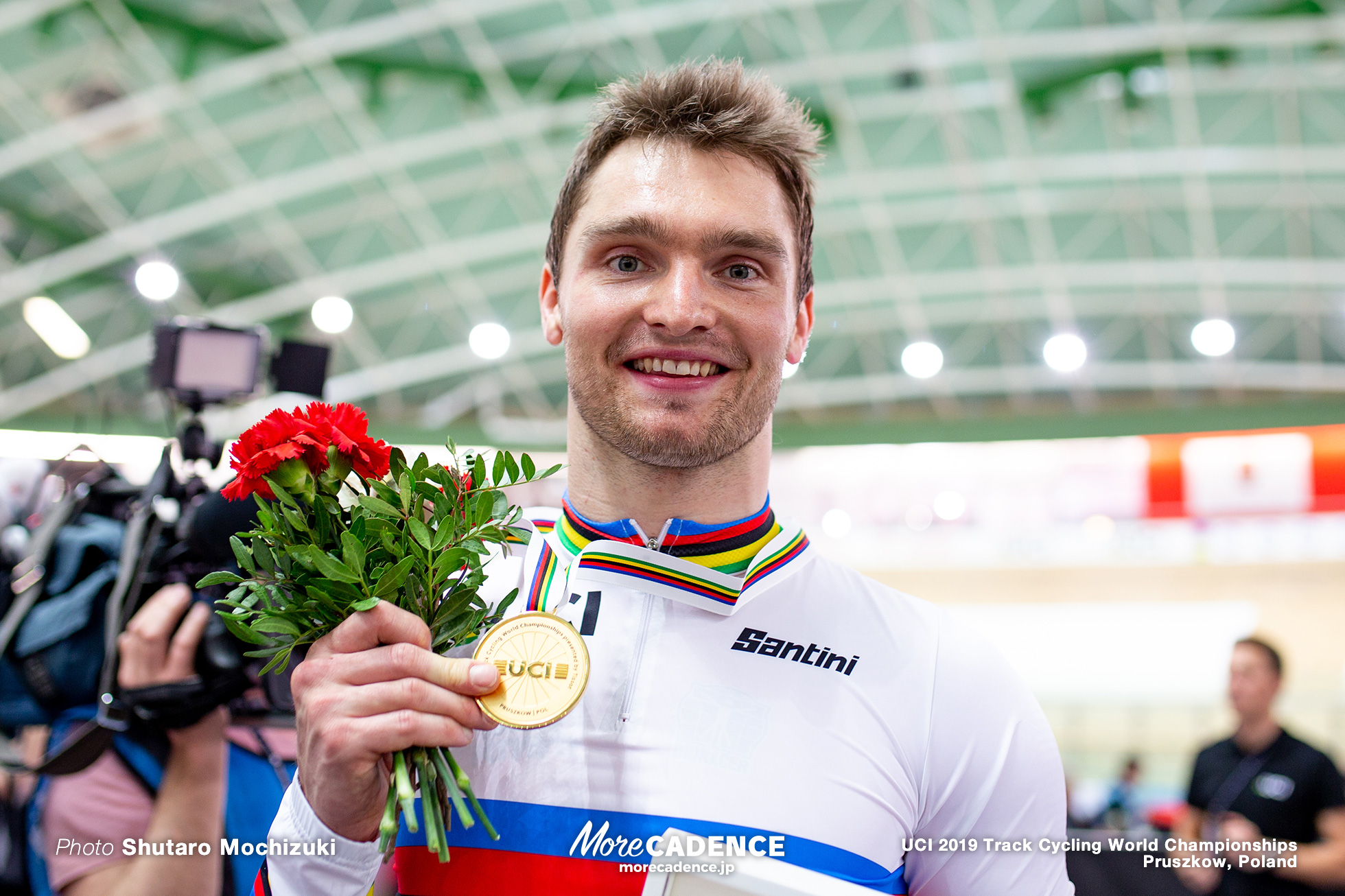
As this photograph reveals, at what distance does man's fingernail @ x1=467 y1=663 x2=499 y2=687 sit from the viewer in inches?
51.6

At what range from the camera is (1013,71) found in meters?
15.8

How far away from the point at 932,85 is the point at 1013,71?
3.89 feet

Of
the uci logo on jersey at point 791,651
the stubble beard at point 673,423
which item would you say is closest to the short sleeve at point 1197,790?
the uci logo on jersey at point 791,651

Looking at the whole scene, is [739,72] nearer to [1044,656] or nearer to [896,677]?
[896,677]

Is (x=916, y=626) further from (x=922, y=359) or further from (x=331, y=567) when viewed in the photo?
(x=922, y=359)

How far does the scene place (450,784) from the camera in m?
1.32

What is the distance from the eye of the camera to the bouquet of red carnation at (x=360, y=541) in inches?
52.7

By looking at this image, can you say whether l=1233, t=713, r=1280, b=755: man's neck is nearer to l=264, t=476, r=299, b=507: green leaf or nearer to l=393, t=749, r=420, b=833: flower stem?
l=393, t=749, r=420, b=833: flower stem

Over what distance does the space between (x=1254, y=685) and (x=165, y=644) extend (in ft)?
14.0

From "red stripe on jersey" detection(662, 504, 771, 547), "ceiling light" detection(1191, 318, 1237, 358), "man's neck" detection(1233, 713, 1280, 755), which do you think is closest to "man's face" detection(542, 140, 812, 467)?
"red stripe on jersey" detection(662, 504, 771, 547)

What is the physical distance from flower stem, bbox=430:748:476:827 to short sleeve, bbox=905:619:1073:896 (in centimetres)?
69

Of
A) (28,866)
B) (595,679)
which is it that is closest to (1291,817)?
(595,679)

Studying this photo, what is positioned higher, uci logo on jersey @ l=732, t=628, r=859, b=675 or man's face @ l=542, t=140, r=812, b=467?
man's face @ l=542, t=140, r=812, b=467

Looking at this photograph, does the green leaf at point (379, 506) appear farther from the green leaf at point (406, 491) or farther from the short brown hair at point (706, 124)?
the short brown hair at point (706, 124)
